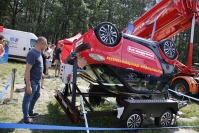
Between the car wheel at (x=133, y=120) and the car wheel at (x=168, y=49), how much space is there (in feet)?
5.56

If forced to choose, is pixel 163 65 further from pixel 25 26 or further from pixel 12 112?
pixel 25 26

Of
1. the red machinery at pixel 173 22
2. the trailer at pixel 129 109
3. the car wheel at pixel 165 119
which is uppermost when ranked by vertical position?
the red machinery at pixel 173 22

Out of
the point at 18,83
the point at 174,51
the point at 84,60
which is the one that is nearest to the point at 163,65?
the point at 174,51

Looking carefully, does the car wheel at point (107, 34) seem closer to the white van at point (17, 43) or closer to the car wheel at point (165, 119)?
the car wheel at point (165, 119)

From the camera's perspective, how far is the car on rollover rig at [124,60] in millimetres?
5074

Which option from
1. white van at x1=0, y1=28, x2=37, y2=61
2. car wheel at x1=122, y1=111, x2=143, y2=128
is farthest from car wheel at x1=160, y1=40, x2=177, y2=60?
white van at x1=0, y1=28, x2=37, y2=61

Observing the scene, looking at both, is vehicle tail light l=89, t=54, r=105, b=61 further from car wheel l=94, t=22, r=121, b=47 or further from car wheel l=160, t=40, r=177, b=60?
car wheel l=160, t=40, r=177, b=60

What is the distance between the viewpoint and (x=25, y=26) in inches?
1288

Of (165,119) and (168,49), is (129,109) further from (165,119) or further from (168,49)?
(168,49)

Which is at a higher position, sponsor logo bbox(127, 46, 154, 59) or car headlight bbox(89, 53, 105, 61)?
sponsor logo bbox(127, 46, 154, 59)

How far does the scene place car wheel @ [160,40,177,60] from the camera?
5.95 meters

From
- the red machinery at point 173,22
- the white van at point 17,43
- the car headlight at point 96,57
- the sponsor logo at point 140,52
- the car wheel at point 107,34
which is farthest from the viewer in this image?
the white van at point 17,43

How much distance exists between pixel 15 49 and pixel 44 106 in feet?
36.5

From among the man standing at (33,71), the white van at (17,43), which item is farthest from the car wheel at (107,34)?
the white van at (17,43)
